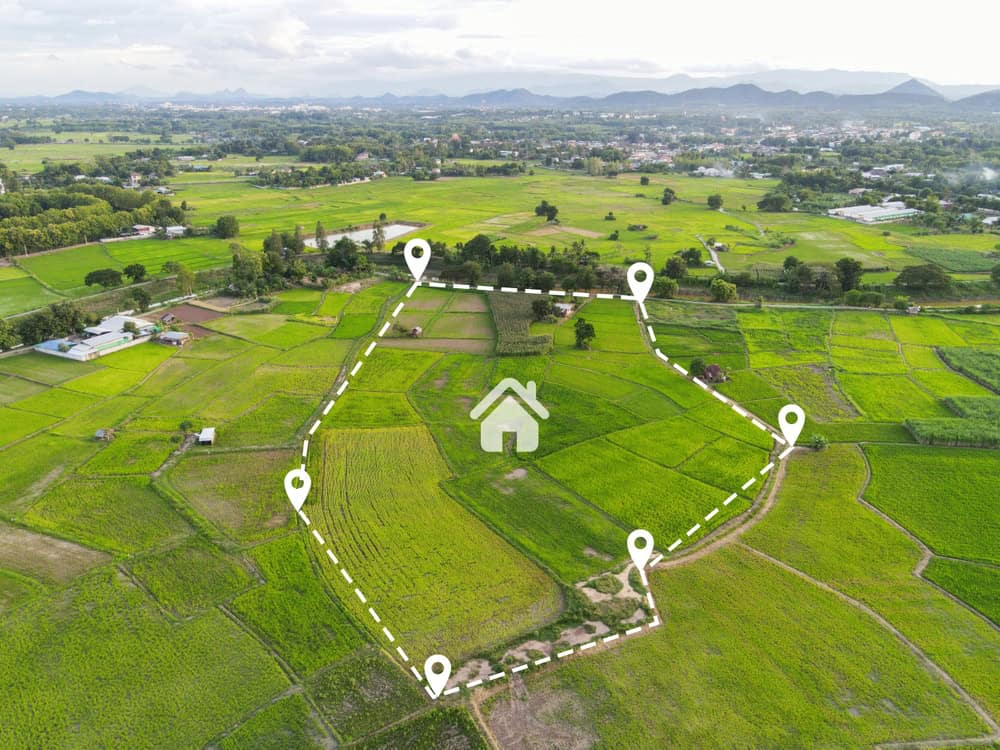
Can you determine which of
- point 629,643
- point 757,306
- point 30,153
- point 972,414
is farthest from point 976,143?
point 30,153

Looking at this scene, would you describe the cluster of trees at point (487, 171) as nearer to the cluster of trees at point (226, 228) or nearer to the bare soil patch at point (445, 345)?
the cluster of trees at point (226, 228)

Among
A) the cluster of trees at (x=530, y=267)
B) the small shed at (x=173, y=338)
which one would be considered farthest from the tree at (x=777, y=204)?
the small shed at (x=173, y=338)

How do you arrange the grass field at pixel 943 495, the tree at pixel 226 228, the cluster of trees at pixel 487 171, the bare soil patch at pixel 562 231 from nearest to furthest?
1. the grass field at pixel 943 495
2. the tree at pixel 226 228
3. the bare soil patch at pixel 562 231
4. the cluster of trees at pixel 487 171

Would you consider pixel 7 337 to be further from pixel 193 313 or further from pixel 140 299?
pixel 193 313

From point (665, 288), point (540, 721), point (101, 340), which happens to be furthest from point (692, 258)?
point (540, 721)

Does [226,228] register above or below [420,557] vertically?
above

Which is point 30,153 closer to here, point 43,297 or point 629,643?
point 43,297
